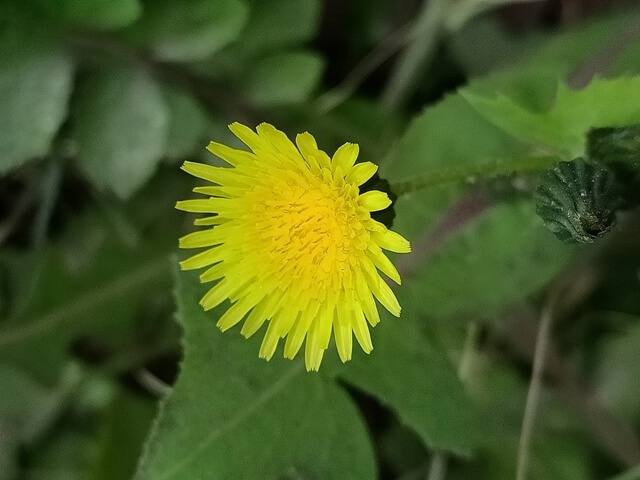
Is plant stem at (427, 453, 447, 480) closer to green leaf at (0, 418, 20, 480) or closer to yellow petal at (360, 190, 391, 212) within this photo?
yellow petal at (360, 190, 391, 212)

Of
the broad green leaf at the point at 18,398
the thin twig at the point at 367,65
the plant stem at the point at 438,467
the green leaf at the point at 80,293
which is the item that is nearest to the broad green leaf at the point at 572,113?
the thin twig at the point at 367,65

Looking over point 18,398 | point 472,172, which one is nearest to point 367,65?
point 472,172

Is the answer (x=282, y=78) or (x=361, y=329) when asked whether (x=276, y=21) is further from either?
(x=361, y=329)

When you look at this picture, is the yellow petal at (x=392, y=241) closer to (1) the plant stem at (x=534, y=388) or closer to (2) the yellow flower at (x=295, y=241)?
(2) the yellow flower at (x=295, y=241)

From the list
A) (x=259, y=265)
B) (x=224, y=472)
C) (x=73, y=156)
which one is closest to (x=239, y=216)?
(x=259, y=265)

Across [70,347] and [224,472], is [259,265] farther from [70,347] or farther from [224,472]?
[70,347]

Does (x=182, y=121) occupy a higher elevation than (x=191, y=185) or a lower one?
higher
